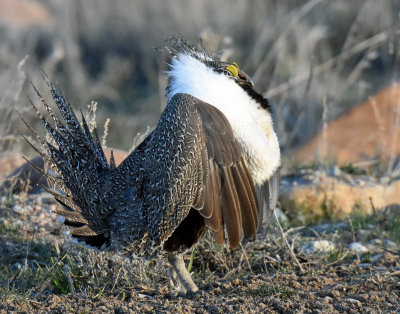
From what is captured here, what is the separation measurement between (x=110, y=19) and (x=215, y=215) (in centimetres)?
1211

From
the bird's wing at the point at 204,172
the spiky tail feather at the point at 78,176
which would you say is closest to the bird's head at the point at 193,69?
the bird's wing at the point at 204,172

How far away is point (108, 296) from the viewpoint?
11.2 ft

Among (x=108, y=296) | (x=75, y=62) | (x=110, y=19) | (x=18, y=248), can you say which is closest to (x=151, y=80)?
(x=75, y=62)

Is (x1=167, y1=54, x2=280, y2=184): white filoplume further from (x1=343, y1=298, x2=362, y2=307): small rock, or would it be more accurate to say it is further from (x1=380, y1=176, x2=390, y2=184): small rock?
(x1=380, y1=176, x2=390, y2=184): small rock

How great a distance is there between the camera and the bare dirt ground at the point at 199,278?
124 inches

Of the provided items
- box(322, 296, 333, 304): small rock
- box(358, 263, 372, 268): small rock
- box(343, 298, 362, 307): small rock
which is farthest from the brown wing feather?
box(358, 263, 372, 268): small rock

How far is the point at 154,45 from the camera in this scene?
12.4 metres

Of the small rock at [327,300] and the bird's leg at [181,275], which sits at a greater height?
the bird's leg at [181,275]

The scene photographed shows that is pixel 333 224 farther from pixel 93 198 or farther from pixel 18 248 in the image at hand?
pixel 18 248

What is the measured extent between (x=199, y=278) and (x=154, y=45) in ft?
29.6

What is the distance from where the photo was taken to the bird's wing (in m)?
3.12

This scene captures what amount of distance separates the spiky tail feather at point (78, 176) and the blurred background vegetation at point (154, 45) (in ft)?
17.5

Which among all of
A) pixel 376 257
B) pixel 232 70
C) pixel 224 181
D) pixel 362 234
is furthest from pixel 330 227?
pixel 224 181

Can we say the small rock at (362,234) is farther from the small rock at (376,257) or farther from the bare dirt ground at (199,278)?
the small rock at (376,257)
